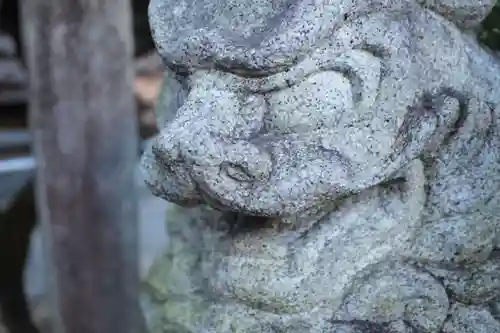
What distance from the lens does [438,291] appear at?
90 cm

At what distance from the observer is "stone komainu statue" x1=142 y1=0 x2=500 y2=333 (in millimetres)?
823

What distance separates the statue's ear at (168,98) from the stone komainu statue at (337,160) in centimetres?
1

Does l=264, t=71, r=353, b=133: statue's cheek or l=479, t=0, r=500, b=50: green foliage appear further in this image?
l=479, t=0, r=500, b=50: green foliage

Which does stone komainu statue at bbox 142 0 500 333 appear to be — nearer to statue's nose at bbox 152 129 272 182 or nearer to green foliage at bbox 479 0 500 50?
statue's nose at bbox 152 129 272 182

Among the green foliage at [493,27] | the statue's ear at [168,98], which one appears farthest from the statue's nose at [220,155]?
the green foliage at [493,27]

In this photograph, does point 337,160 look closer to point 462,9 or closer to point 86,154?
point 462,9

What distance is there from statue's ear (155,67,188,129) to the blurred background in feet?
1.04

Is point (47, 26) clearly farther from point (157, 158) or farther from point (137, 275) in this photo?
point (157, 158)

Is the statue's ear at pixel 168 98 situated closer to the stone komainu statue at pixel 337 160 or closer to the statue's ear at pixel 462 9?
the stone komainu statue at pixel 337 160

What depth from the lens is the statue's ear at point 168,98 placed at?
95 cm

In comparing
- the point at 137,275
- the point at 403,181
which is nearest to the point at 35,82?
the point at 137,275

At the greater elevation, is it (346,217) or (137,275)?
(346,217)

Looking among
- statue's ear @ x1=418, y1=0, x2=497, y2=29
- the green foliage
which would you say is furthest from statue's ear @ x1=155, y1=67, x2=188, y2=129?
the green foliage

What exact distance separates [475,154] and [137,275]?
0.95m
